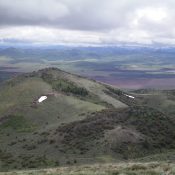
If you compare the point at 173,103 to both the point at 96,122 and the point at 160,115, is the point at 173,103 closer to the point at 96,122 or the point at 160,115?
the point at 160,115

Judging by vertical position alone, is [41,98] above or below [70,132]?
above

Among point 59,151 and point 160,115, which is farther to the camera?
point 160,115

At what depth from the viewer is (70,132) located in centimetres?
7956

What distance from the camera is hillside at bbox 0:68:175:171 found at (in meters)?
64.4

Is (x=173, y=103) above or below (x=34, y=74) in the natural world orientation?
below

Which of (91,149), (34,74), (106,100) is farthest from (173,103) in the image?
(91,149)

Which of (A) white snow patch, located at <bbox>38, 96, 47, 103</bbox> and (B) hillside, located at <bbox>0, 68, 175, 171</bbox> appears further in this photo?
(A) white snow patch, located at <bbox>38, 96, 47, 103</bbox>

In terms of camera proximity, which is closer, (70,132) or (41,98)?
(70,132)

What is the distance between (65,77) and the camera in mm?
168500

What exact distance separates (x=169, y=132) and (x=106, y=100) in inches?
2469

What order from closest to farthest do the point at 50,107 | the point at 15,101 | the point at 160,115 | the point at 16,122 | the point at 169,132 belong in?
1. the point at 169,132
2. the point at 160,115
3. the point at 16,122
4. the point at 50,107
5. the point at 15,101

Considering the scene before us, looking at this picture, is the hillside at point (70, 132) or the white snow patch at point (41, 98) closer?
the hillside at point (70, 132)

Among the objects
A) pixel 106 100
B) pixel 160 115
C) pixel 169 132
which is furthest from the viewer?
pixel 106 100

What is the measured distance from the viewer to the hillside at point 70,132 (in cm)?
6438
